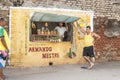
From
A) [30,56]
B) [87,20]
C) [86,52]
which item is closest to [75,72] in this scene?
[86,52]

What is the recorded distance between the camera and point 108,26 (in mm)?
15578

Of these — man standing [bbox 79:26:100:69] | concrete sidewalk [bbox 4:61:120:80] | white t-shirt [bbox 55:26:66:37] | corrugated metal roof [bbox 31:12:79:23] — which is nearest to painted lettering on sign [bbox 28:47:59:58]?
concrete sidewalk [bbox 4:61:120:80]

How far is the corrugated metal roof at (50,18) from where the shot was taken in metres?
14.1

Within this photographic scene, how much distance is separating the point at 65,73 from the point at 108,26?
3.72 m

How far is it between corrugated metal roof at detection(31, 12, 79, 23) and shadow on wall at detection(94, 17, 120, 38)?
1.21m

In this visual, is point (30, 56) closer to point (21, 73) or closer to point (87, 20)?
point (21, 73)

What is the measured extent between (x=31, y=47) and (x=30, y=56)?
1.11ft

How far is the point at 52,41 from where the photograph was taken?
1444cm

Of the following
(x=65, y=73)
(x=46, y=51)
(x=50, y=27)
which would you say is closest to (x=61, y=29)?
(x=50, y=27)

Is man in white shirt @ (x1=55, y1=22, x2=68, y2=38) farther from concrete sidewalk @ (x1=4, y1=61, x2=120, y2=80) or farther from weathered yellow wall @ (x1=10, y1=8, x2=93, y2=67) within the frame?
concrete sidewalk @ (x1=4, y1=61, x2=120, y2=80)

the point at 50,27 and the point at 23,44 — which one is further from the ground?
the point at 50,27

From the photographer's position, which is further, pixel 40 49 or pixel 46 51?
pixel 46 51

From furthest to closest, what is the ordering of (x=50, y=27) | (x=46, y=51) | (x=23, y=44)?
1. (x=50, y=27)
2. (x=46, y=51)
3. (x=23, y=44)

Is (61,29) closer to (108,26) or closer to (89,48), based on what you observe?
(89,48)
